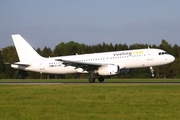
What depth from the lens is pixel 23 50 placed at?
5816 cm

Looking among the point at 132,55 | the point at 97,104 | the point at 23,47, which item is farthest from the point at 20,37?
the point at 97,104

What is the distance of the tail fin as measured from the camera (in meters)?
57.7

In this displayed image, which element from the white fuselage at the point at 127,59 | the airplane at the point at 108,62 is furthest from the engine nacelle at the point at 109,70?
the white fuselage at the point at 127,59

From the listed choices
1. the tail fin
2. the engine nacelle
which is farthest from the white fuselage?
the tail fin

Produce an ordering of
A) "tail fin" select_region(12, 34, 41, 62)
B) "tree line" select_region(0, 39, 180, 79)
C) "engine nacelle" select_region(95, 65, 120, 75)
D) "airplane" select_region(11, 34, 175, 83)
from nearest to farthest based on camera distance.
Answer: "engine nacelle" select_region(95, 65, 120, 75) < "airplane" select_region(11, 34, 175, 83) < "tail fin" select_region(12, 34, 41, 62) < "tree line" select_region(0, 39, 180, 79)

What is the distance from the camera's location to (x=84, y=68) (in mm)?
52031

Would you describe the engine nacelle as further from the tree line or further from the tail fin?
the tree line

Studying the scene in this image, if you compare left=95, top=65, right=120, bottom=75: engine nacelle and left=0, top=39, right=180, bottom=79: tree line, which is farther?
left=0, top=39, right=180, bottom=79: tree line

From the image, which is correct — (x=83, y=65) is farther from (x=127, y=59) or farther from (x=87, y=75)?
(x=87, y=75)

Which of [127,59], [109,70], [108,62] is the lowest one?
[109,70]

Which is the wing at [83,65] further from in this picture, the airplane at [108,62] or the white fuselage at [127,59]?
the white fuselage at [127,59]

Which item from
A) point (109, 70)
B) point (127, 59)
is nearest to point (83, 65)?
point (109, 70)

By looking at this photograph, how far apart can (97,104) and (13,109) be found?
433 centimetres

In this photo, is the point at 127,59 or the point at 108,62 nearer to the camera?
the point at 127,59
